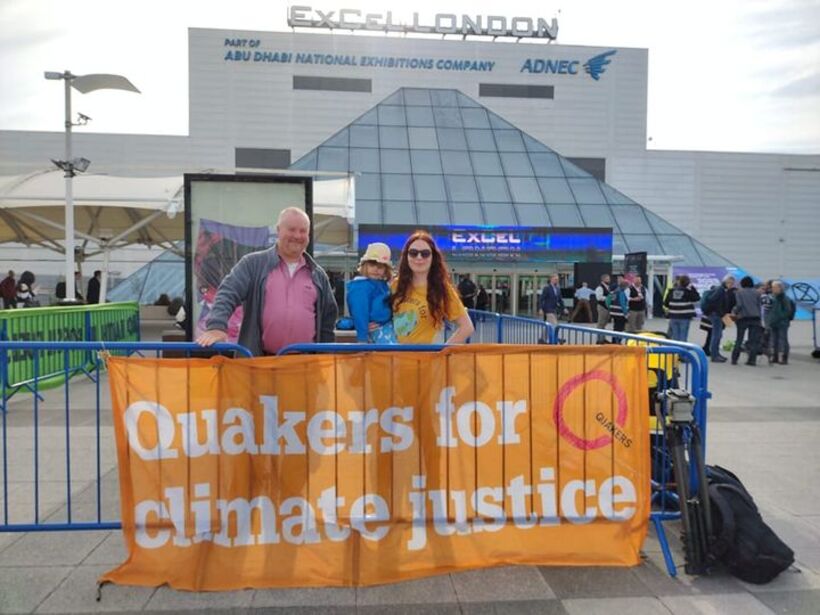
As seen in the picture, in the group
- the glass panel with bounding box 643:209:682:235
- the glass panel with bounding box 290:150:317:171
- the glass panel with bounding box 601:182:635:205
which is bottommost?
the glass panel with bounding box 643:209:682:235

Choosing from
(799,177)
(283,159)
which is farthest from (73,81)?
(799,177)

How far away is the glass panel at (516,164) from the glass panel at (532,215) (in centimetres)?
299

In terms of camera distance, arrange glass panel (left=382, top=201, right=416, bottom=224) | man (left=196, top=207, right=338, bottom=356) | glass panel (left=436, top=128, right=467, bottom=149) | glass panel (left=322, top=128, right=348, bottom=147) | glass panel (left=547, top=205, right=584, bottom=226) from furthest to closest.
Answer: glass panel (left=436, top=128, right=467, bottom=149) → glass panel (left=322, top=128, right=348, bottom=147) → glass panel (left=547, top=205, right=584, bottom=226) → glass panel (left=382, top=201, right=416, bottom=224) → man (left=196, top=207, right=338, bottom=356)

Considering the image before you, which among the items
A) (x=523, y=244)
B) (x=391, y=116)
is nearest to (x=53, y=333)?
(x=523, y=244)

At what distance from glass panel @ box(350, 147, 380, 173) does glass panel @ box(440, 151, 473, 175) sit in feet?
10.1

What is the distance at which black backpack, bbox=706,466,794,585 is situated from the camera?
10.7 ft

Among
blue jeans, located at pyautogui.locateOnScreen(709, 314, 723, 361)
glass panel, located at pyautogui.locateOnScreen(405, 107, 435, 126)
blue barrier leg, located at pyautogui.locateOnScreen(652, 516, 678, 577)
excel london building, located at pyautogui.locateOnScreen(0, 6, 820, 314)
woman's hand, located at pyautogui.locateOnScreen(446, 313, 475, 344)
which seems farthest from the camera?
excel london building, located at pyautogui.locateOnScreen(0, 6, 820, 314)

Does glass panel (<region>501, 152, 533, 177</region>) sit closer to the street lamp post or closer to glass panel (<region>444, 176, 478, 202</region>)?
glass panel (<region>444, 176, 478, 202</region>)

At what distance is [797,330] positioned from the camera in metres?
21.3

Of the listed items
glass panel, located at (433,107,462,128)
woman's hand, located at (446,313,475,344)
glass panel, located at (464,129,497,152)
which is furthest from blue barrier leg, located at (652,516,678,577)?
glass panel, located at (433,107,462,128)

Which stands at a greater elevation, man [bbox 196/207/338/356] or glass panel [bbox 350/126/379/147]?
glass panel [bbox 350/126/379/147]

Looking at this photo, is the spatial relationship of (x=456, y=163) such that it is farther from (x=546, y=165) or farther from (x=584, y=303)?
(x=584, y=303)

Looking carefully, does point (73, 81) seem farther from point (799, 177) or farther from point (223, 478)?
point (799, 177)

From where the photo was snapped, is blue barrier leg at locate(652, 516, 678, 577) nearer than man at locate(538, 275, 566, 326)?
Yes
